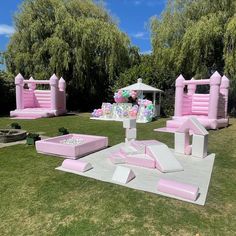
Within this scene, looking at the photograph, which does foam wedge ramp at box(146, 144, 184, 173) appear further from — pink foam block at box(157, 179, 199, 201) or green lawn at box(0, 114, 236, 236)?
pink foam block at box(157, 179, 199, 201)

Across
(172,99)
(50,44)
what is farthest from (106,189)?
(50,44)

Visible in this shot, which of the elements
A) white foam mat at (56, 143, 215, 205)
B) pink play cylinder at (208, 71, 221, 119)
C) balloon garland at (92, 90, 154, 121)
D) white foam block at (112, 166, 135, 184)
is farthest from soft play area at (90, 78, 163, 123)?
white foam block at (112, 166, 135, 184)

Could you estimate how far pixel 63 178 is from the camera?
521 centimetres

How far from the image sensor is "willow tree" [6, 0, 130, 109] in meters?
18.9

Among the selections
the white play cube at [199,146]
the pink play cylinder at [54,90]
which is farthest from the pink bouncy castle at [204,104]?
the pink play cylinder at [54,90]

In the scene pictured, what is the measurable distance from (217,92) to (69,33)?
11890 millimetres

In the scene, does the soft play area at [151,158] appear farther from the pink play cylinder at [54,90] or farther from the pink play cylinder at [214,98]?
the pink play cylinder at [54,90]

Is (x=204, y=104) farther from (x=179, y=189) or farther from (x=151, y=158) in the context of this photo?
(x=179, y=189)

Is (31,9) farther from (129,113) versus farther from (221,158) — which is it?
(221,158)

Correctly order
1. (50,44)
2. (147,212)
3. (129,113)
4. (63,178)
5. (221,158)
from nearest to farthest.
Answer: (147,212) → (63,178) → (221,158) → (129,113) → (50,44)

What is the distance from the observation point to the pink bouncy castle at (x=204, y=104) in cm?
1118

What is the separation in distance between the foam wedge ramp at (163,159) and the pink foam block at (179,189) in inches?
40.0

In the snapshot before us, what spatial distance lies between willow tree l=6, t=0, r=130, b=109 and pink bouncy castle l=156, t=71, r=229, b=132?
321 inches

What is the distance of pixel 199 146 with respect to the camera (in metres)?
6.72
